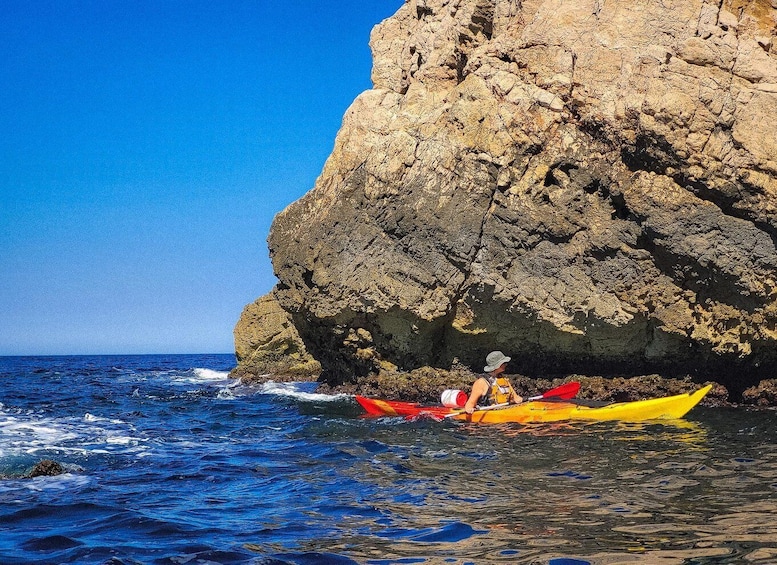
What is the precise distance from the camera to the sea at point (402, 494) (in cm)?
532

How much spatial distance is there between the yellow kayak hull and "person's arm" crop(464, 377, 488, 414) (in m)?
0.50

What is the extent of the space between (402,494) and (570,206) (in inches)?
324

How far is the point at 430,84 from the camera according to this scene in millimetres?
17719

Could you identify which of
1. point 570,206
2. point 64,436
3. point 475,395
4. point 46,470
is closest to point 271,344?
point 64,436

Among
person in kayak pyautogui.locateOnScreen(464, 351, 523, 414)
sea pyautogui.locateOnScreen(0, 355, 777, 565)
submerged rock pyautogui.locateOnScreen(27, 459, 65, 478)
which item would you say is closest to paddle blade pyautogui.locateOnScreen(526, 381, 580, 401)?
person in kayak pyautogui.locateOnScreen(464, 351, 523, 414)

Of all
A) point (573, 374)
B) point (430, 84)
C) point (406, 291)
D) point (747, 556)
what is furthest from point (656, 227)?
point (747, 556)

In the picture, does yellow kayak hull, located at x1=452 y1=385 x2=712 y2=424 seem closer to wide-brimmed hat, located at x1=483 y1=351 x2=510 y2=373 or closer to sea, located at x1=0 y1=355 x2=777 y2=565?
sea, located at x1=0 y1=355 x2=777 y2=565

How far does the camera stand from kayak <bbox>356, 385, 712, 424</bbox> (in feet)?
39.1

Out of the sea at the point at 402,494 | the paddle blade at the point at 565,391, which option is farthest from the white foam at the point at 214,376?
the paddle blade at the point at 565,391

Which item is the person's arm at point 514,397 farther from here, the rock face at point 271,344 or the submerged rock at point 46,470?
the rock face at point 271,344

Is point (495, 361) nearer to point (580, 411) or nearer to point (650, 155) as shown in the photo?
point (580, 411)

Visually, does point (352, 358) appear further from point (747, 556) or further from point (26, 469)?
point (747, 556)

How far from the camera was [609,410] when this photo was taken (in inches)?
473

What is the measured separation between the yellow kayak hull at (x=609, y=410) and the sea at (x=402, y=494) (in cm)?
40
